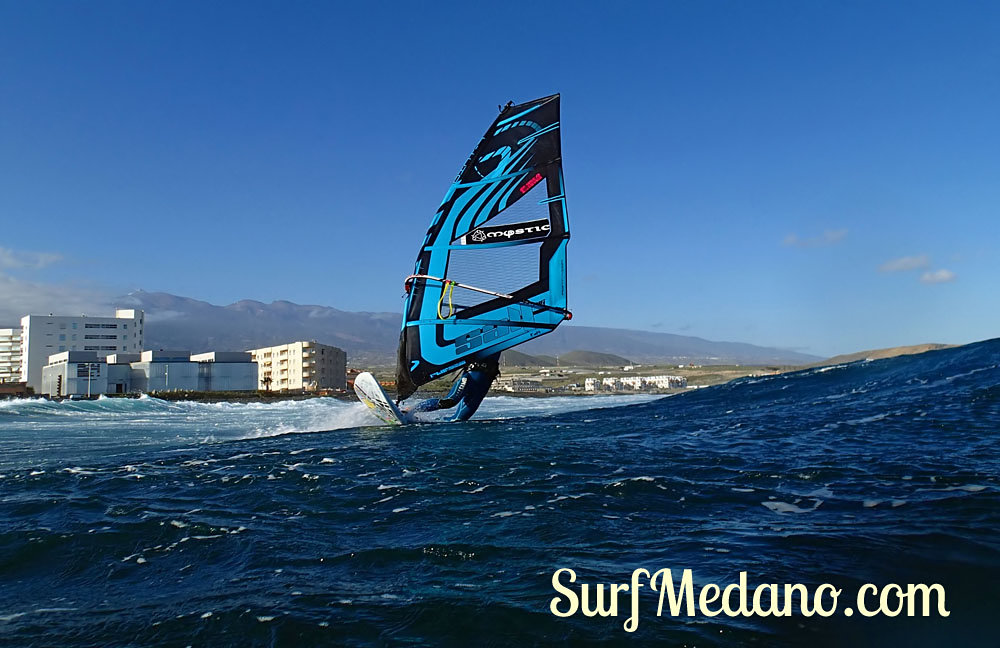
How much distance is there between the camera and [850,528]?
207 inches

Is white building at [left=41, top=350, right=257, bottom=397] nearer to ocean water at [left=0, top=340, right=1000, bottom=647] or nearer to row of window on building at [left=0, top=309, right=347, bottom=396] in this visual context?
row of window on building at [left=0, top=309, right=347, bottom=396]

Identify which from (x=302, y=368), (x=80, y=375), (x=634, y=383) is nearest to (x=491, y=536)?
(x=302, y=368)

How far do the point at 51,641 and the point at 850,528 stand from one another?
6029mm

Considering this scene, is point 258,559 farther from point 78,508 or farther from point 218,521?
point 78,508

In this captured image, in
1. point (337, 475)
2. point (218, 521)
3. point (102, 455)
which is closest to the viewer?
point (218, 521)

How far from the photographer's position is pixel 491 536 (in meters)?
5.60

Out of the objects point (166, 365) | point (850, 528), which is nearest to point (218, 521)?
point (850, 528)

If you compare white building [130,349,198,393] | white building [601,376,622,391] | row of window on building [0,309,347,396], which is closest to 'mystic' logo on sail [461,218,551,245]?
row of window on building [0,309,347,396]

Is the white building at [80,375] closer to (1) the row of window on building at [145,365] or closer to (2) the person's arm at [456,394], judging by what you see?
(1) the row of window on building at [145,365]

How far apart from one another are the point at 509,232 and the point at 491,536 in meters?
14.3

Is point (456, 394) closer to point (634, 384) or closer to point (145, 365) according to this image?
point (145, 365)

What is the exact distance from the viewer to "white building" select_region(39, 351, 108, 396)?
71.2 meters

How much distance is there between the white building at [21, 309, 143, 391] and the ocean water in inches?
4286

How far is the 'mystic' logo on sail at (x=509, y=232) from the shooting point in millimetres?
18906
